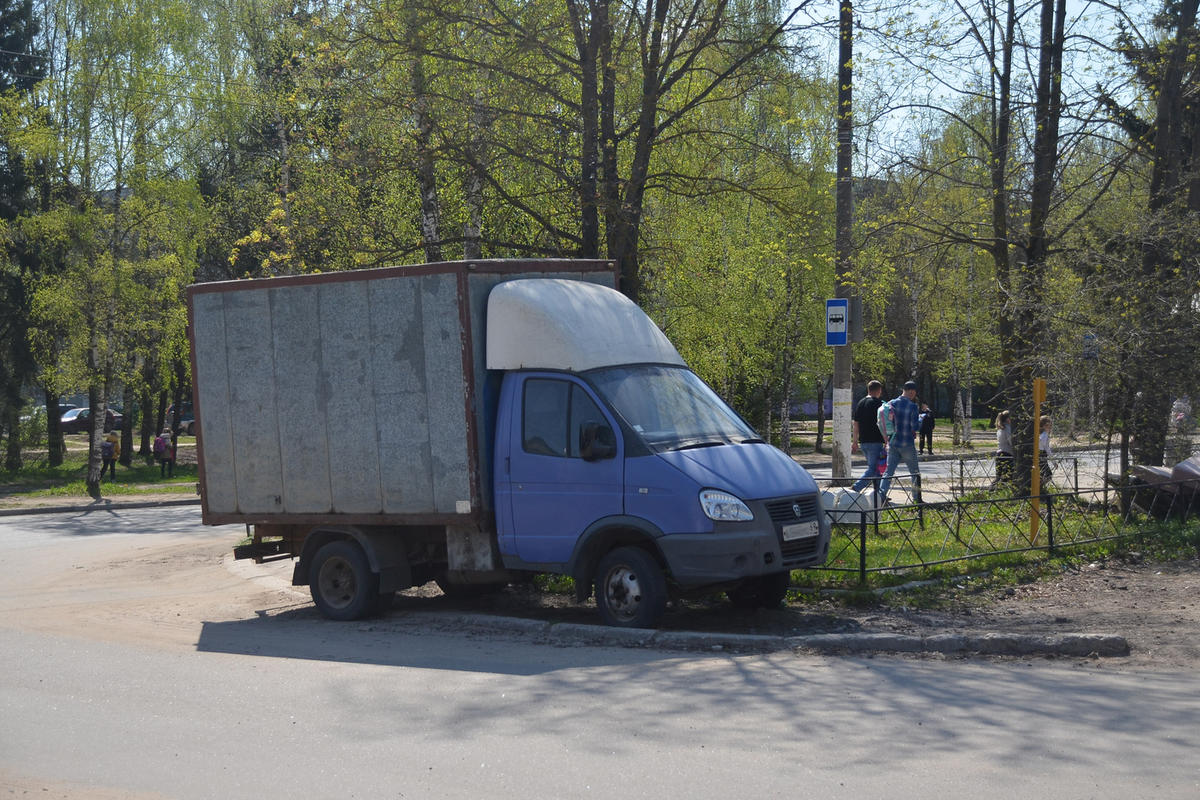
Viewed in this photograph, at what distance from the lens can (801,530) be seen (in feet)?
31.6

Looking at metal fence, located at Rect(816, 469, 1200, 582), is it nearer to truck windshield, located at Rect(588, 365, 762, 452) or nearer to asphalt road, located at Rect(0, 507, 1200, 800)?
truck windshield, located at Rect(588, 365, 762, 452)

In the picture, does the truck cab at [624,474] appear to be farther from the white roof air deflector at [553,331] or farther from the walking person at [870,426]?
the walking person at [870,426]

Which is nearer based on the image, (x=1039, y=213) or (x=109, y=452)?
(x=1039, y=213)

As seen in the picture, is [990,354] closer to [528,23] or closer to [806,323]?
[528,23]

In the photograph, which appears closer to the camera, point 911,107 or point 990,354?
point 911,107

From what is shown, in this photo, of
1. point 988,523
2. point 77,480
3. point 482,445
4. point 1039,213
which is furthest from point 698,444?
point 77,480

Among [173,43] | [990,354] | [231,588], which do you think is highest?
[173,43]

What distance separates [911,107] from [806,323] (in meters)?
16.6

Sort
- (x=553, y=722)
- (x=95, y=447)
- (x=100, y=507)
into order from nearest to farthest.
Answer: (x=553, y=722) → (x=100, y=507) → (x=95, y=447)

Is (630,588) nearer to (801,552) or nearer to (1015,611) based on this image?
(801,552)

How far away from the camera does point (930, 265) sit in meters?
18.8

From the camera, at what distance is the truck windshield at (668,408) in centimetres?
984

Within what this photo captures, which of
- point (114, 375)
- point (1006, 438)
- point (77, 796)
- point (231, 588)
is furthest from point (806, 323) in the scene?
point (77, 796)

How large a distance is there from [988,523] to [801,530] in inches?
164
